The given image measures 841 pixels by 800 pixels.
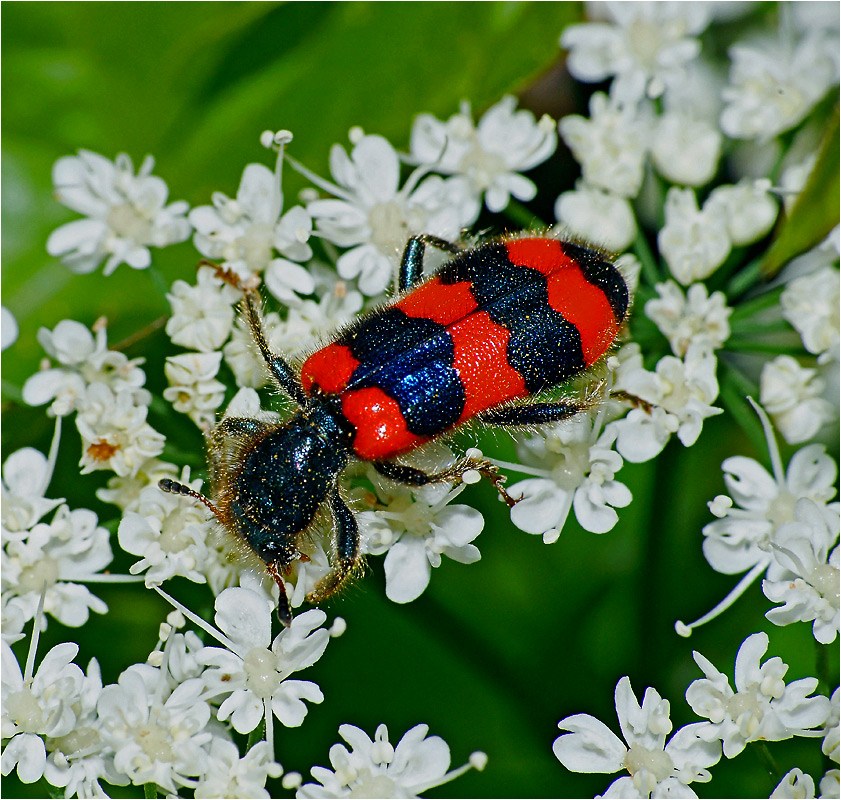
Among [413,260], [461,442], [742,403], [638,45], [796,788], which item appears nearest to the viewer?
[796,788]

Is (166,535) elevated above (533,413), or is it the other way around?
(166,535)

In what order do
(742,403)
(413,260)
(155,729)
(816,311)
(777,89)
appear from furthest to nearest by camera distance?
1. (777,89)
2. (742,403)
3. (413,260)
4. (816,311)
5. (155,729)

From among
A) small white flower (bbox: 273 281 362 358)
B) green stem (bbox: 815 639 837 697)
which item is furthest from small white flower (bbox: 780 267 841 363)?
small white flower (bbox: 273 281 362 358)

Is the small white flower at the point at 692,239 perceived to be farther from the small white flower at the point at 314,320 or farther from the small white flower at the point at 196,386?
the small white flower at the point at 196,386

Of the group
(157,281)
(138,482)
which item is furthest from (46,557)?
(157,281)

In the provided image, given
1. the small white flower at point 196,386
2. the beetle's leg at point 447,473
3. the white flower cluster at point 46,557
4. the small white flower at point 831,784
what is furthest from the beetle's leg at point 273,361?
the small white flower at point 831,784

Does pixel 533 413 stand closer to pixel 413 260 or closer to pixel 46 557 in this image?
pixel 413 260

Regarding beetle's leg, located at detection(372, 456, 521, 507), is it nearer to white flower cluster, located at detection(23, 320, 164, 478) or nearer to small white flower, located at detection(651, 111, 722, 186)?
white flower cluster, located at detection(23, 320, 164, 478)
